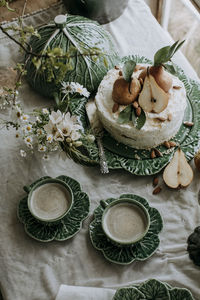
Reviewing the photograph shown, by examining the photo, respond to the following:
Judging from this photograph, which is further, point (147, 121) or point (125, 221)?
point (147, 121)

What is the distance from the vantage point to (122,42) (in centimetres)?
143

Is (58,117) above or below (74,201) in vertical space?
above

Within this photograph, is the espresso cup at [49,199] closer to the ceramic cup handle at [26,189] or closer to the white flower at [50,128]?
the ceramic cup handle at [26,189]

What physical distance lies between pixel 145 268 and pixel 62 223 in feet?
0.79

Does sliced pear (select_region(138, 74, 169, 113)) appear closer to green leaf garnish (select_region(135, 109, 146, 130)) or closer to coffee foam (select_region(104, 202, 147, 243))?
green leaf garnish (select_region(135, 109, 146, 130))

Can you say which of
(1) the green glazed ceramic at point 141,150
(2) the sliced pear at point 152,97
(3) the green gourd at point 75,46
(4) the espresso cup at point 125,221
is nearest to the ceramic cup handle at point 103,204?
(4) the espresso cup at point 125,221

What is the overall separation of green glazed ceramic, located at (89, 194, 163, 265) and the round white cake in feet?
0.62

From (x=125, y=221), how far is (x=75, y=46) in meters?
0.58

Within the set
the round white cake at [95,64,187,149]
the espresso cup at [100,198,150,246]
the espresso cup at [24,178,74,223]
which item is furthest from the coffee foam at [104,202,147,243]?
the round white cake at [95,64,187,149]

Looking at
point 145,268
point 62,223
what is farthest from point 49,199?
point 145,268

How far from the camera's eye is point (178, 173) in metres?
1.04

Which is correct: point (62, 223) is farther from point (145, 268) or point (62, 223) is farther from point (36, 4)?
point (36, 4)

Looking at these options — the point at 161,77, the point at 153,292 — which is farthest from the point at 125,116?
the point at 153,292

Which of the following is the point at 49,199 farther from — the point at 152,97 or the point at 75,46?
the point at 75,46
